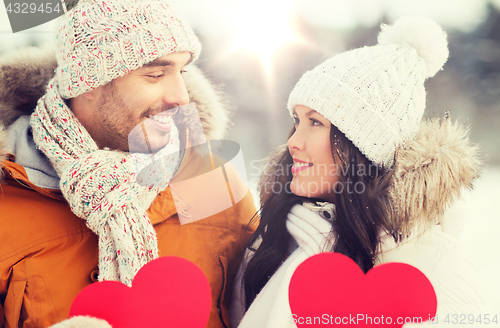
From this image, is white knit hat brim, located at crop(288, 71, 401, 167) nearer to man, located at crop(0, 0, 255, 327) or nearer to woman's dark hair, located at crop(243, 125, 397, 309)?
woman's dark hair, located at crop(243, 125, 397, 309)

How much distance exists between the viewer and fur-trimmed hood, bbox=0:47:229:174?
40.4 inches

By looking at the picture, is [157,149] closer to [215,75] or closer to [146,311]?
[215,75]

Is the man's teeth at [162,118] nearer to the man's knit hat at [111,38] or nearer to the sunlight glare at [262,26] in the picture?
the man's knit hat at [111,38]

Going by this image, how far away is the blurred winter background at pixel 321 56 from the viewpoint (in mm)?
1065

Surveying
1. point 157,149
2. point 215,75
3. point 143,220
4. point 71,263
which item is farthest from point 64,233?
point 215,75

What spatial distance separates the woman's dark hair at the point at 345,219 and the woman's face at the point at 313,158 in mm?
21

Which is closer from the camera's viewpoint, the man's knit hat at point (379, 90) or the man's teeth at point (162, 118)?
the man's knit hat at point (379, 90)

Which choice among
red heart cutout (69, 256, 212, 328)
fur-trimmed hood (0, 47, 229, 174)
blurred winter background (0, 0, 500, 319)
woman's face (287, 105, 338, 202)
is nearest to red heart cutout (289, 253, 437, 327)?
red heart cutout (69, 256, 212, 328)

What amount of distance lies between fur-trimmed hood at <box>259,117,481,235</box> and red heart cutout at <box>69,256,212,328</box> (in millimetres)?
536

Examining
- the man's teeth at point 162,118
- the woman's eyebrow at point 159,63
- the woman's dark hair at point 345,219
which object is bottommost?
the woman's dark hair at point 345,219

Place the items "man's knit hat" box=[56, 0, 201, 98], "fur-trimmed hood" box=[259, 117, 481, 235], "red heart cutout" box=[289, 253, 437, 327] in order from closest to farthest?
A: "red heart cutout" box=[289, 253, 437, 327]
"fur-trimmed hood" box=[259, 117, 481, 235]
"man's knit hat" box=[56, 0, 201, 98]

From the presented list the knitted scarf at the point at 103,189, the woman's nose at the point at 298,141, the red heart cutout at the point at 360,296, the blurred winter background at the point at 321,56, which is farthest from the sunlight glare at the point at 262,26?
the red heart cutout at the point at 360,296

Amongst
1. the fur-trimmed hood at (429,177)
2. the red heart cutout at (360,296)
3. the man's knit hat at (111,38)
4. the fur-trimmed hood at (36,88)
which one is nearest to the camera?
the red heart cutout at (360,296)

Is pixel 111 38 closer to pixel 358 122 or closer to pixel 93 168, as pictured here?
pixel 93 168
